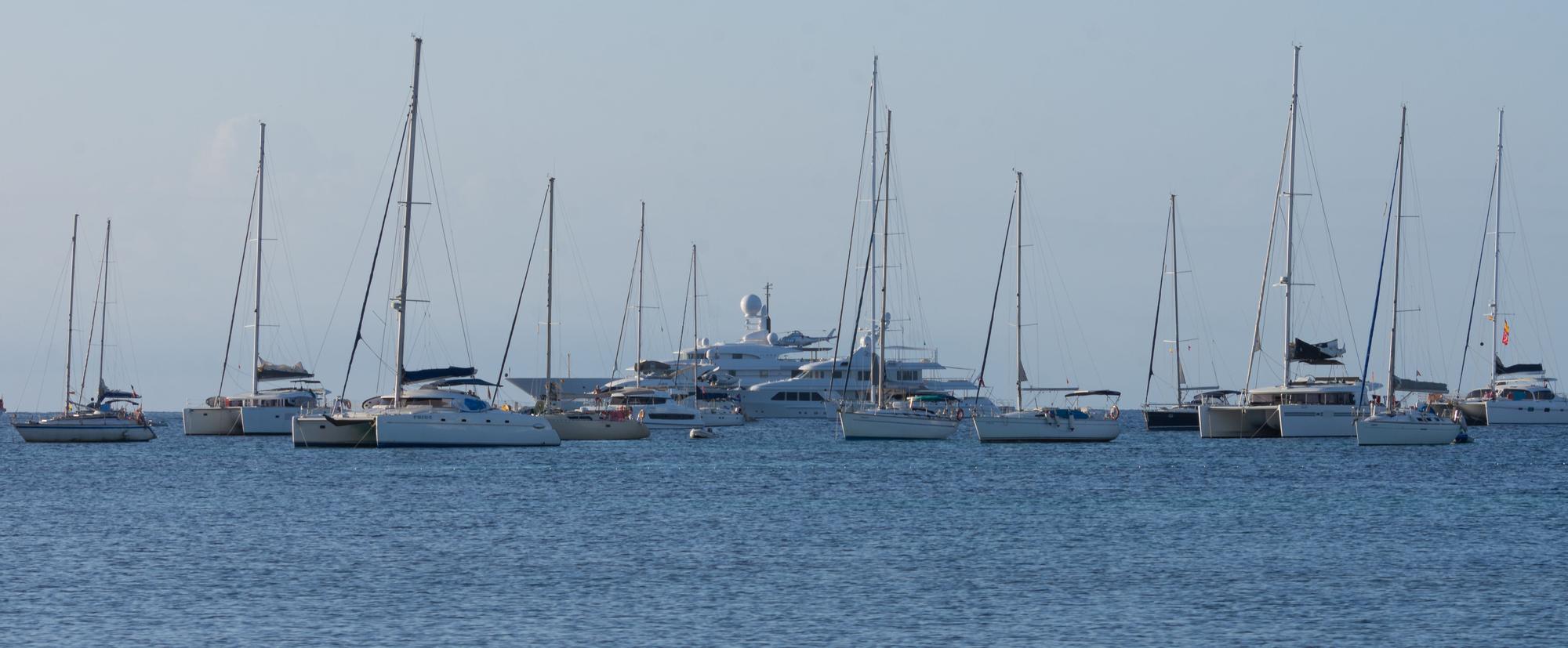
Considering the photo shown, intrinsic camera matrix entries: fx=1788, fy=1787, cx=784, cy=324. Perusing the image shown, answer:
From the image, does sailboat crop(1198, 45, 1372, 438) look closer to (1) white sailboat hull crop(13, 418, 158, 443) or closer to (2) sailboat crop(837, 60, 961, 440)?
(2) sailboat crop(837, 60, 961, 440)

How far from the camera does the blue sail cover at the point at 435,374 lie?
2467 inches

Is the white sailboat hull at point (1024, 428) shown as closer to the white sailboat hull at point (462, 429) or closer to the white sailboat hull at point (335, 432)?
the white sailboat hull at point (462, 429)

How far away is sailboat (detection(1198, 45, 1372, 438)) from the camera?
71500mm

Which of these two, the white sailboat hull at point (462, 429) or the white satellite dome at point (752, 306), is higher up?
the white satellite dome at point (752, 306)

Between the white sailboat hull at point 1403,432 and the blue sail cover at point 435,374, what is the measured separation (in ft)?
109

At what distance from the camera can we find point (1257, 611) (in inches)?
980

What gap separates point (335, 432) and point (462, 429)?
15.0 feet

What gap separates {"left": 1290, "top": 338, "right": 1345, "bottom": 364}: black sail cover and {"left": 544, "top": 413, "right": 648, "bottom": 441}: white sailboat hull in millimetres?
27267

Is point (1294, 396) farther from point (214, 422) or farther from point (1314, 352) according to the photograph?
point (214, 422)

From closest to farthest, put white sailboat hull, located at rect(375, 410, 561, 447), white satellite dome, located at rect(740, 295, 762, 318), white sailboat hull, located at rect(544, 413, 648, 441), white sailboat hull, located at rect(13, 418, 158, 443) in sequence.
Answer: white sailboat hull, located at rect(375, 410, 561, 447) < white sailboat hull, located at rect(13, 418, 158, 443) < white sailboat hull, located at rect(544, 413, 648, 441) < white satellite dome, located at rect(740, 295, 762, 318)

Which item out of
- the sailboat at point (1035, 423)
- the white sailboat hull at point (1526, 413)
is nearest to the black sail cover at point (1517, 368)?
the white sailboat hull at point (1526, 413)

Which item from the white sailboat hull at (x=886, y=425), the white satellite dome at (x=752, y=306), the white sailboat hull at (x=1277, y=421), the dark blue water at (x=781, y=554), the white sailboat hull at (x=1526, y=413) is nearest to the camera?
the dark blue water at (x=781, y=554)

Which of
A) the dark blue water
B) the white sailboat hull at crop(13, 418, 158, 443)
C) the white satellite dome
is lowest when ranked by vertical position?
the dark blue water

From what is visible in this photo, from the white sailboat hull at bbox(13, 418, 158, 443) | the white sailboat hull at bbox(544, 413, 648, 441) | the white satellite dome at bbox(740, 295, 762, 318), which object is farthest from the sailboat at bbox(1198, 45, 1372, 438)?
the white satellite dome at bbox(740, 295, 762, 318)
